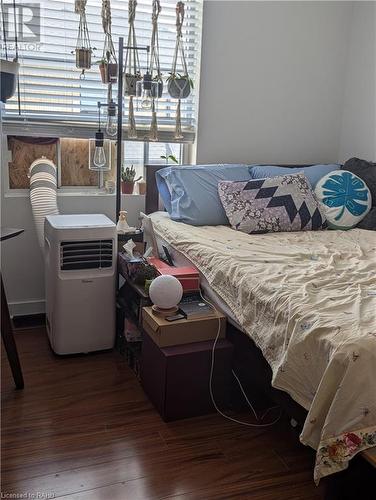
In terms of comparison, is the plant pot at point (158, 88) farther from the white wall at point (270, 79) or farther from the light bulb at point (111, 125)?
the white wall at point (270, 79)

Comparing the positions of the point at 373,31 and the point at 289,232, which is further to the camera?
the point at 373,31

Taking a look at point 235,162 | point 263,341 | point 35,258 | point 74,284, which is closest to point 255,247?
point 263,341

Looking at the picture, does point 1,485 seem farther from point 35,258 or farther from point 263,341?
point 35,258

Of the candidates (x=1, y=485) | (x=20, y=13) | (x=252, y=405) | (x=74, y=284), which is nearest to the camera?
(x=1, y=485)

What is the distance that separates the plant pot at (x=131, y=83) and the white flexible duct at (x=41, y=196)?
0.67m

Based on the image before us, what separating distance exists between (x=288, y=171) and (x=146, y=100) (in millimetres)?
991

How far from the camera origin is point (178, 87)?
282cm

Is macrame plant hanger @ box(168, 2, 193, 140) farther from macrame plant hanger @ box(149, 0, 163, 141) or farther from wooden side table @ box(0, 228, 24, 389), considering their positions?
wooden side table @ box(0, 228, 24, 389)

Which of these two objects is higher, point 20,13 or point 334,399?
point 20,13

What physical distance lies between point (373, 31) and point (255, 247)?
193 cm

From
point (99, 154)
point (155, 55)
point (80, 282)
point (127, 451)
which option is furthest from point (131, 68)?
point (127, 451)

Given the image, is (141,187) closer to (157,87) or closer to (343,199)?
(157,87)

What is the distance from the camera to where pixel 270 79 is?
3211 mm

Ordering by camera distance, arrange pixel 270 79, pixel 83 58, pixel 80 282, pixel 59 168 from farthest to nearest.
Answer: pixel 270 79, pixel 59 168, pixel 83 58, pixel 80 282
